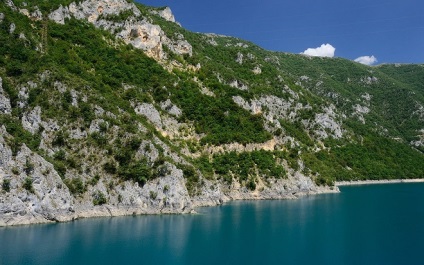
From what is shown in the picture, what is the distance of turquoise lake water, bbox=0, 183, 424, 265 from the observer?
37812 millimetres

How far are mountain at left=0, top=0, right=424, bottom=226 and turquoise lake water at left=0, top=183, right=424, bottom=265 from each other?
4158mm

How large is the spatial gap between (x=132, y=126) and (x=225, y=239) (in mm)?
24361

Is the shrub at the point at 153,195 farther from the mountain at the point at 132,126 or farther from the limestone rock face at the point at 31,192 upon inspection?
the limestone rock face at the point at 31,192

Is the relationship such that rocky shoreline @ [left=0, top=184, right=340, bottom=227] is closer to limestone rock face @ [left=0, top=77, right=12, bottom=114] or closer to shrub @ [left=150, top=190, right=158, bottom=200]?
shrub @ [left=150, top=190, right=158, bottom=200]

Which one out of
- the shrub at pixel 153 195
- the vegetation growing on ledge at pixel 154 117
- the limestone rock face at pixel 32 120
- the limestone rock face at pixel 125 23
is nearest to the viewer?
the limestone rock face at pixel 32 120

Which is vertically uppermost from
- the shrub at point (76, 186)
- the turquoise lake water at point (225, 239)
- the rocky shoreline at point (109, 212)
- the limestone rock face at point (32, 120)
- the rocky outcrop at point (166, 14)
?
the rocky outcrop at point (166, 14)

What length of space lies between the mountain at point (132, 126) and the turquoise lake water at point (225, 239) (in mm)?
4158

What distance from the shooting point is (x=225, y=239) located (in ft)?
153

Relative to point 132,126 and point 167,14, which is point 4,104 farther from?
point 167,14

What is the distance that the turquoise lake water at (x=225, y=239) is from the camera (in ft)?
124

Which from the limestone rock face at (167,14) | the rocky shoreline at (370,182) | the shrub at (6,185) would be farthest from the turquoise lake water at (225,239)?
the limestone rock face at (167,14)

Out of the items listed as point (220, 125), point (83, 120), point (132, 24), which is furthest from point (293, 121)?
point (83, 120)

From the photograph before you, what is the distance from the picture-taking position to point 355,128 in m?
164

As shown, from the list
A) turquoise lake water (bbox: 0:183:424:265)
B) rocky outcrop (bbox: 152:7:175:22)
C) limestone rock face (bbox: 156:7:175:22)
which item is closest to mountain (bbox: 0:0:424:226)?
turquoise lake water (bbox: 0:183:424:265)
